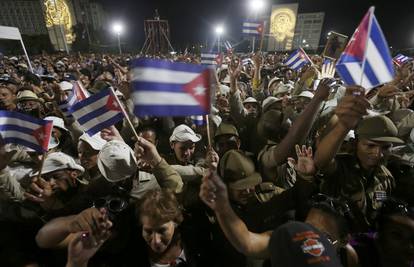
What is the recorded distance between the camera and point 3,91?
214 inches

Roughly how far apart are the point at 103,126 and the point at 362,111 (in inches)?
97.8

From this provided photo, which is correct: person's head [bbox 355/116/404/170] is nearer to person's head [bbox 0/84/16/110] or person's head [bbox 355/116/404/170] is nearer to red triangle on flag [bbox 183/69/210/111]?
red triangle on flag [bbox 183/69/210/111]

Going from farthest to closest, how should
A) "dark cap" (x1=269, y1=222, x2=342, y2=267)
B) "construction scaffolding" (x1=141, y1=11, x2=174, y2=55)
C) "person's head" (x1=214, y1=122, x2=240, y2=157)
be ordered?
"construction scaffolding" (x1=141, y1=11, x2=174, y2=55) → "person's head" (x1=214, y1=122, x2=240, y2=157) → "dark cap" (x1=269, y1=222, x2=342, y2=267)

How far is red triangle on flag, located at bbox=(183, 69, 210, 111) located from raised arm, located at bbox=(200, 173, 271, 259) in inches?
26.8

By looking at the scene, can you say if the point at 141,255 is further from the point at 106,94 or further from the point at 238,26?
the point at 238,26

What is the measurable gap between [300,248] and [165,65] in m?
1.48

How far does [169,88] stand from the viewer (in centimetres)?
196

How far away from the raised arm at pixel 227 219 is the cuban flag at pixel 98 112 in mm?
1641

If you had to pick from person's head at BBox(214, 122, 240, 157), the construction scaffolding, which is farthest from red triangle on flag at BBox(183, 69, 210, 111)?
the construction scaffolding

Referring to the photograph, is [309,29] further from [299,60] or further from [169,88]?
[169,88]

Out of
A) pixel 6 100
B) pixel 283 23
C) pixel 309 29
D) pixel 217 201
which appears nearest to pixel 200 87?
pixel 217 201

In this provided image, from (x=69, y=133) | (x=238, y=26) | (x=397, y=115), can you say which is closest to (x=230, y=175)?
(x=69, y=133)

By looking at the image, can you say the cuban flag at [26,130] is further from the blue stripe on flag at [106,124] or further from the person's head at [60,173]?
the blue stripe on flag at [106,124]

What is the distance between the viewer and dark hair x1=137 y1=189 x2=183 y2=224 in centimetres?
202
